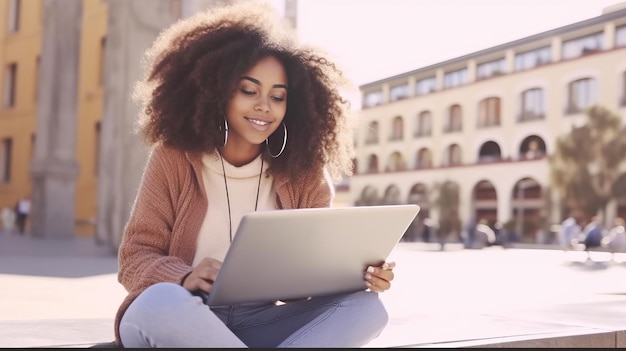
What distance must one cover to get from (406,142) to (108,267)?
4599 centimetres

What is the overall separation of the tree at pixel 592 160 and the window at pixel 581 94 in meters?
5.52

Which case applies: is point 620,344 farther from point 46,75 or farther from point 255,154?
point 46,75

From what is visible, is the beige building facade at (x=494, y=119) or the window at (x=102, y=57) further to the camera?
the beige building facade at (x=494, y=119)

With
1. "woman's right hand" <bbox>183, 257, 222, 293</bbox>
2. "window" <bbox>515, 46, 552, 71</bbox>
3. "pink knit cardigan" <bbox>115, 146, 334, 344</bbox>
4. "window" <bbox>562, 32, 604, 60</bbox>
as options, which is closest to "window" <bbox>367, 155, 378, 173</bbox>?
"window" <bbox>515, 46, 552, 71</bbox>

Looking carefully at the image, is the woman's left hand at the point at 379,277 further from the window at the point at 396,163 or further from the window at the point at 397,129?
the window at the point at 397,129

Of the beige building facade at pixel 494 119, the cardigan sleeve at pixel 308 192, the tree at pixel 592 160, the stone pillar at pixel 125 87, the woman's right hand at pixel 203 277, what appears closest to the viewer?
the woman's right hand at pixel 203 277

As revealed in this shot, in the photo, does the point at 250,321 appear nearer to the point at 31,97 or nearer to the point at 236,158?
the point at 236,158

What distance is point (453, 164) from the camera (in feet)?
162

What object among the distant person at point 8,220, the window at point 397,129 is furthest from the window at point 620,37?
the distant person at point 8,220

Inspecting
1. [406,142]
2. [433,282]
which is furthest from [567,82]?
[433,282]

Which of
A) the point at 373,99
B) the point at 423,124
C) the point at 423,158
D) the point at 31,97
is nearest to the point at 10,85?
the point at 31,97

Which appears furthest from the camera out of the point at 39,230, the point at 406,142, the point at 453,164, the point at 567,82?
the point at 406,142

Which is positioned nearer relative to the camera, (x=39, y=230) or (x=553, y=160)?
(x=39, y=230)

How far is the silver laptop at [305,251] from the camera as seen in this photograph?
227 centimetres
